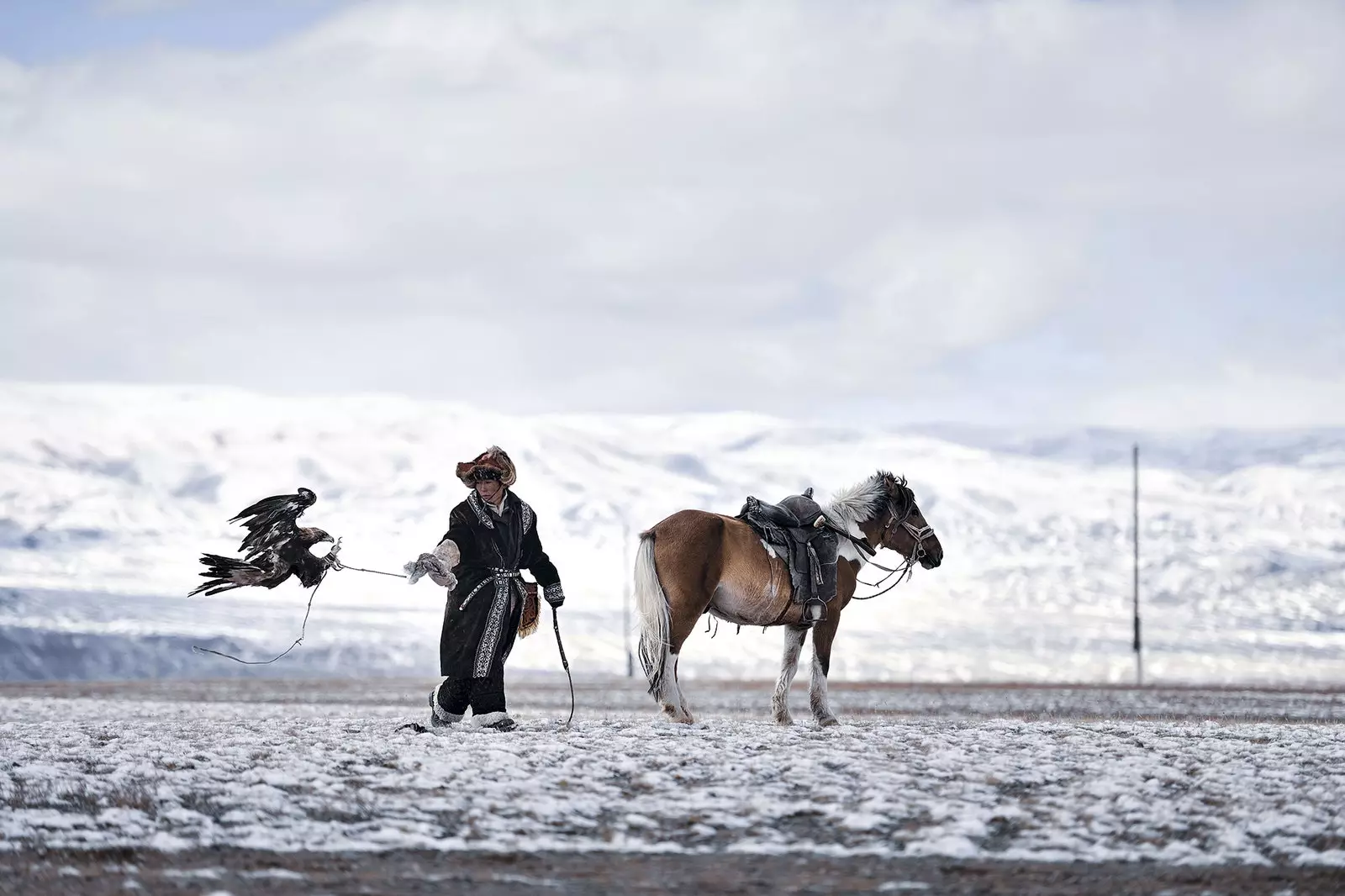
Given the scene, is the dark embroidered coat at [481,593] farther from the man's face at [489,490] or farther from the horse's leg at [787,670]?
the horse's leg at [787,670]

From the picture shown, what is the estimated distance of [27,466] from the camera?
474ft

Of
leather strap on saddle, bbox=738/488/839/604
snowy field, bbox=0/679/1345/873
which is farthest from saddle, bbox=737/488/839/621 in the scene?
snowy field, bbox=0/679/1345/873

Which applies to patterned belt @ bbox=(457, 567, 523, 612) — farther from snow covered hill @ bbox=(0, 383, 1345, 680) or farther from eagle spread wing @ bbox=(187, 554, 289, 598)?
snow covered hill @ bbox=(0, 383, 1345, 680)

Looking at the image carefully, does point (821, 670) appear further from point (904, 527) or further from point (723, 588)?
point (904, 527)

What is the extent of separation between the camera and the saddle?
48.9 feet

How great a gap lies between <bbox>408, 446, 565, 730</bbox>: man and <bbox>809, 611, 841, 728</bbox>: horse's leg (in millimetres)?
2549

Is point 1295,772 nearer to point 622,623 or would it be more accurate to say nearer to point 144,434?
point 622,623

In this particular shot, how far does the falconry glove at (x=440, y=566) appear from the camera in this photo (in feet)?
43.3

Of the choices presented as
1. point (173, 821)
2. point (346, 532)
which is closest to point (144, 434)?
point (346, 532)

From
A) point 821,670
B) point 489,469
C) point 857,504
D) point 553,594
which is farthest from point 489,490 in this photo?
point 857,504

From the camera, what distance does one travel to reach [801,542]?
15039 mm

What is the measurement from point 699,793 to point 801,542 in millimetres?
5263

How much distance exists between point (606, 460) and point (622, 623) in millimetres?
66645

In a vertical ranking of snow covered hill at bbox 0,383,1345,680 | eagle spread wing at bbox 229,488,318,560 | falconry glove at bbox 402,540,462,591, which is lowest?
falconry glove at bbox 402,540,462,591
